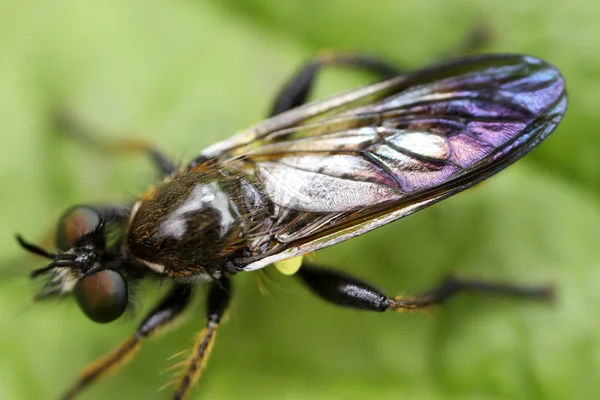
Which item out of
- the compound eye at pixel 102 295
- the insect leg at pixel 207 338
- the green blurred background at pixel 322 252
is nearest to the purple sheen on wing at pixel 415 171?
the green blurred background at pixel 322 252

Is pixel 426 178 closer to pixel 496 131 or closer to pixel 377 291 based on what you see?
pixel 496 131

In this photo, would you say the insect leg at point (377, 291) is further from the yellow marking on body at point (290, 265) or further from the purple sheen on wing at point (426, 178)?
the purple sheen on wing at point (426, 178)

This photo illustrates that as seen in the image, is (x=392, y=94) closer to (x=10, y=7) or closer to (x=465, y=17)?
(x=465, y=17)

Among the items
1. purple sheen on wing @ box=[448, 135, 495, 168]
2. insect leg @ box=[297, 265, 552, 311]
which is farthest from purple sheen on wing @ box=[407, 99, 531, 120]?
insect leg @ box=[297, 265, 552, 311]

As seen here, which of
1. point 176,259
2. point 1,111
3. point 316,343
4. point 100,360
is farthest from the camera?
point 1,111

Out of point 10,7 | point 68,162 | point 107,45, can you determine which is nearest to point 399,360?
point 68,162

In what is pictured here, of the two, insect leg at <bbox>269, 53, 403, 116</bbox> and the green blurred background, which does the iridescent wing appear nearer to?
insect leg at <bbox>269, 53, 403, 116</bbox>
